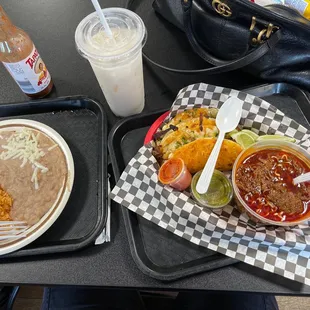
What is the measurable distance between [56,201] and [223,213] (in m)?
0.64

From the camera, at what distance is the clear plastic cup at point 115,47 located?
107 cm

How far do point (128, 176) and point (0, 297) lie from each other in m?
0.77

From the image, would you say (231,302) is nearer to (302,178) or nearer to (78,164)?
(302,178)

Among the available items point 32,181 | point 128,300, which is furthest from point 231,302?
point 32,181

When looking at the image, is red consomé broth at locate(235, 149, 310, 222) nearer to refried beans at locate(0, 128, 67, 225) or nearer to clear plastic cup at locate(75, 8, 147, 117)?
clear plastic cup at locate(75, 8, 147, 117)

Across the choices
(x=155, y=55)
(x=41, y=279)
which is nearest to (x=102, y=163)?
(x=41, y=279)

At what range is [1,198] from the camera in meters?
1.13

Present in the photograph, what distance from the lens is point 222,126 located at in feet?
3.74

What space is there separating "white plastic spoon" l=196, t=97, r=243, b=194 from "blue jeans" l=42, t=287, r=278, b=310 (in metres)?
0.61

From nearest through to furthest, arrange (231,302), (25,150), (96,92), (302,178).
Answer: (302,178) → (25,150) → (231,302) → (96,92)

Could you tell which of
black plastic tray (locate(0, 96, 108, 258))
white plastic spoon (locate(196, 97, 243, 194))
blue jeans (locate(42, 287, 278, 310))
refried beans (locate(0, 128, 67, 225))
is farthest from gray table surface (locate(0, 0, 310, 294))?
blue jeans (locate(42, 287, 278, 310))

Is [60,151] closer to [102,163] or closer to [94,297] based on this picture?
[102,163]

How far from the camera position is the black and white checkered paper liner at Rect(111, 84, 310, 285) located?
98cm

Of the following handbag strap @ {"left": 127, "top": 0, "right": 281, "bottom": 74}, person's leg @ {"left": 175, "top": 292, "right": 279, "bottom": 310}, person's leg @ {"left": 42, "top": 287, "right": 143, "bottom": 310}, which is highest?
handbag strap @ {"left": 127, "top": 0, "right": 281, "bottom": 74}
